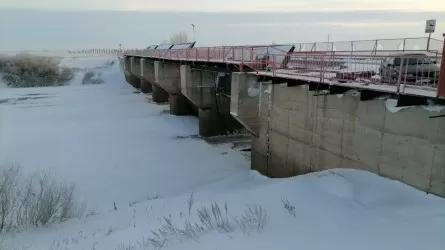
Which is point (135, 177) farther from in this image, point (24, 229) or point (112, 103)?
point (112, 103)

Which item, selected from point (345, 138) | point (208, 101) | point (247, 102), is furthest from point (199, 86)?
point (345, 138)

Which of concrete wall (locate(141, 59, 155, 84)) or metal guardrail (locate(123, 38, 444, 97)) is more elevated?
metal guardrail (locate(123, 38, 444, 97))

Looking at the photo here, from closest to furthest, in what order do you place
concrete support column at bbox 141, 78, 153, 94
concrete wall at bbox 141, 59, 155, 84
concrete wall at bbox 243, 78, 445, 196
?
concrete wall at bbox 243, 78, 445, 196, concrete wall at bbox 141, 59, 155, 84, concrete support column at bbox 141, 78, 153, 94

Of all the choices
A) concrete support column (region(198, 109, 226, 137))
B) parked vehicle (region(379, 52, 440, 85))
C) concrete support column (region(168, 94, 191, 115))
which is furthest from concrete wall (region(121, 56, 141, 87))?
parked vehicle (region(379, 52, 440, 85))

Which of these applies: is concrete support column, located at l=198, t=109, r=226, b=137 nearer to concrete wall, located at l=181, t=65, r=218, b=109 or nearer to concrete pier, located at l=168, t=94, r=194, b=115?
concrete wall, located at l=181, t=65, r=218, b=109

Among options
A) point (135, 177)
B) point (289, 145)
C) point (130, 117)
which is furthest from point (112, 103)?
point (289, 145)

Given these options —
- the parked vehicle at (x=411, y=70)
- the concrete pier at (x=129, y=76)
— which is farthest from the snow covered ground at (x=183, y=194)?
the concrete pier at (x=129, y=76)

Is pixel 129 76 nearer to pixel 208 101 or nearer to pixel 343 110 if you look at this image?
pixel 208 101

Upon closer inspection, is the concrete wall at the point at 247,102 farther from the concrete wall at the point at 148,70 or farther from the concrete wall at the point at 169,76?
the concrete wall at the point at 148,70
